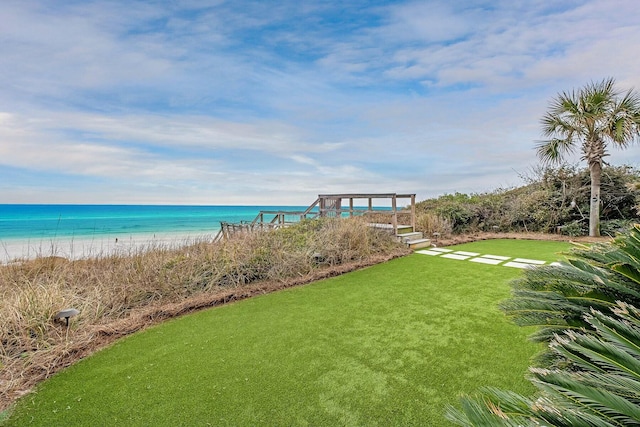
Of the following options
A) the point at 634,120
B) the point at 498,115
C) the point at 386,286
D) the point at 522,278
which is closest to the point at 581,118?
the point at 634,120

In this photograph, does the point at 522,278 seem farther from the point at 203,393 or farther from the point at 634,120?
the point at 634,120

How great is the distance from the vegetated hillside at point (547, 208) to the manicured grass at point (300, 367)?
6362mm

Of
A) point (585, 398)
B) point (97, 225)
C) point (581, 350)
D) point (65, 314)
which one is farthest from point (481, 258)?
point (97, 225)

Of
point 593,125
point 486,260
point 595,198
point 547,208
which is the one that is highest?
point 593,125

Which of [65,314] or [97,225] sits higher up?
[97,225]

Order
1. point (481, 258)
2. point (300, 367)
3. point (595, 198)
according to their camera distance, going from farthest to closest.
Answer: point (595, 198) < point (481, 258) < point (300, 367)

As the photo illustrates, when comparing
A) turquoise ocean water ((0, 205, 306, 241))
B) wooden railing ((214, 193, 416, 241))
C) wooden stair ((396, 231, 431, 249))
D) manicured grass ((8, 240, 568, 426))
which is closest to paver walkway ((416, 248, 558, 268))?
wooden stair ((396, 231, 431, 249))

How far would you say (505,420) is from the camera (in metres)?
0.65

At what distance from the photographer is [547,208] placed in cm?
1012

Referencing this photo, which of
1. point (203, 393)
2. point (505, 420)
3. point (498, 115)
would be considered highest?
point (498, 115)

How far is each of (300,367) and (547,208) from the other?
1127cm

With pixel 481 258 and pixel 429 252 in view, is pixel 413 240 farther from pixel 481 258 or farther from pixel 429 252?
pixel 481 258

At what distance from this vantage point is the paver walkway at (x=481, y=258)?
6036 millimetres

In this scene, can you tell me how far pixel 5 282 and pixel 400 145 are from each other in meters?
11.6
